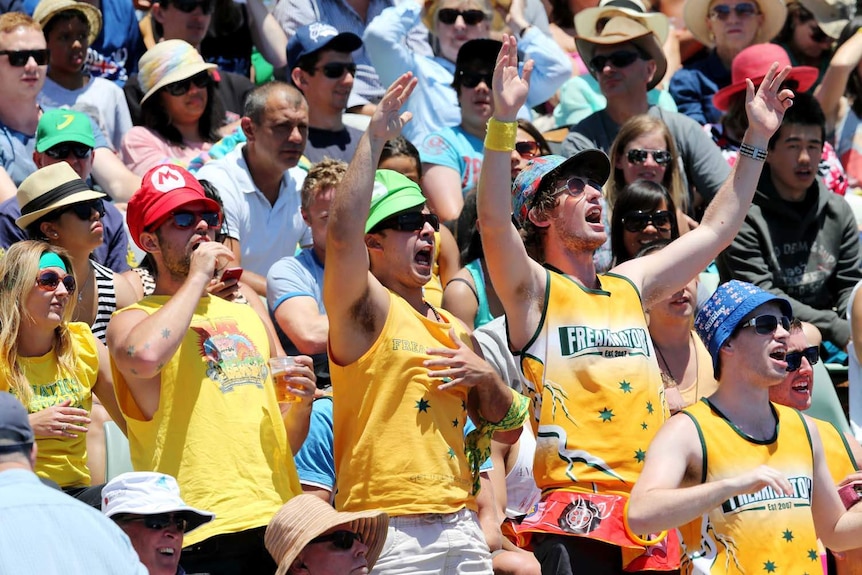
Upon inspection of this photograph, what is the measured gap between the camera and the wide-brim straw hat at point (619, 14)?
905cm

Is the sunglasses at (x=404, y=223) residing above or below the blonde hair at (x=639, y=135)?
above

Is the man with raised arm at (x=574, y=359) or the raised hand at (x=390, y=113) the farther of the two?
the man with raised arm at (x=574, y=359)

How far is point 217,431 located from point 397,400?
2.30ft

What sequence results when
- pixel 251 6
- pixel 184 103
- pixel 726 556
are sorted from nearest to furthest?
pixel 726 556
pixel 184 103
pixel 251 6

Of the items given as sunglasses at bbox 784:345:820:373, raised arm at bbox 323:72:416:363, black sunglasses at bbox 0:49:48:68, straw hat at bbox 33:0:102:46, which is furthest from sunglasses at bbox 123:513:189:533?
straw hat at bbox 33:0:102:46

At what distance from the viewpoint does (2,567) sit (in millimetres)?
3250

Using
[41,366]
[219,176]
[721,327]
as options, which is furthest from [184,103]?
[721,327]

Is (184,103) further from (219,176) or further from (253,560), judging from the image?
(253,560)

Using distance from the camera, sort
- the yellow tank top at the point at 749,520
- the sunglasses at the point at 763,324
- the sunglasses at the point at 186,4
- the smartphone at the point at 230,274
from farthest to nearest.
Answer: the sunglasses at the point at 186,4 → the smartphone at the point at 230,274 → the sunglasses at the point at 763,324 → the yellow tank top at the point at 749,520

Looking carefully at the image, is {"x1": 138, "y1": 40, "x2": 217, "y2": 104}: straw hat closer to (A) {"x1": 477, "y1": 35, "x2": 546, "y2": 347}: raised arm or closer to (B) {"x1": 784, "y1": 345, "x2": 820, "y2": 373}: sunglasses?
(A) {"x1": 477, "y1": 35, "x2": 546, "y2": 347}: raised arm

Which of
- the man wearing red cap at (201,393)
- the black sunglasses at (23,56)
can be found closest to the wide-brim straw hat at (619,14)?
the black sunglasses at (23,56)

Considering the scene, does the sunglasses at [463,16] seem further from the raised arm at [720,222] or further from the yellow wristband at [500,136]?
the yellow wristband at [500,136]

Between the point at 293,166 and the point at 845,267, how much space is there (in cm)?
318

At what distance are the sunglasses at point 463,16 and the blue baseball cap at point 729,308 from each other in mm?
4950
